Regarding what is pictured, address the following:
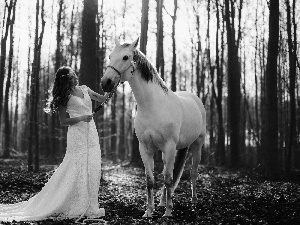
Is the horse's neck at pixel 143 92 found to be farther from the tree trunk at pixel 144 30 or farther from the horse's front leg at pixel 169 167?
the tree trunk at pixel 144 30

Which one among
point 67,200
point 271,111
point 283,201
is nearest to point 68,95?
point 67,200

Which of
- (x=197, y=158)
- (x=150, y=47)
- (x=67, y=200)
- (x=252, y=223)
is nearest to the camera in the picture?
(x=252, y=223)

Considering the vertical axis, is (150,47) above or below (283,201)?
above

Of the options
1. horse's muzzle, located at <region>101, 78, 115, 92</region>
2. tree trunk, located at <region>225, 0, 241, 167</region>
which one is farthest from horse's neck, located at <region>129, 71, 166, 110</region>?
tree trunk, located at <region>225, 0, 241, 167</region>

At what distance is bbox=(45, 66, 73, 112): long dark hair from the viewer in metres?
5.32

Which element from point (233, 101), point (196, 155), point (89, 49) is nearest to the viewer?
point (196, 155)

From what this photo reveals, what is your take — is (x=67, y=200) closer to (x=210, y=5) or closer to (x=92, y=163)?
(x=92, y=163)

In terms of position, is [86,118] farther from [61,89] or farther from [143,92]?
[143,92]

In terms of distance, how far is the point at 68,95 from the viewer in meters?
5.36

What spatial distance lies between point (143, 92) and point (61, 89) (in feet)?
4.06

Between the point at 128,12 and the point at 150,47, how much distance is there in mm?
3219

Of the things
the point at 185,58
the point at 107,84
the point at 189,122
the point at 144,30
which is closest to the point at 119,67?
the point at 107,84

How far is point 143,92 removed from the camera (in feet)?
17.0

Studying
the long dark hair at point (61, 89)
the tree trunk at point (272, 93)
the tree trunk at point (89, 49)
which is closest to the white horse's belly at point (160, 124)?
the long dark hair at point (61, 89)
